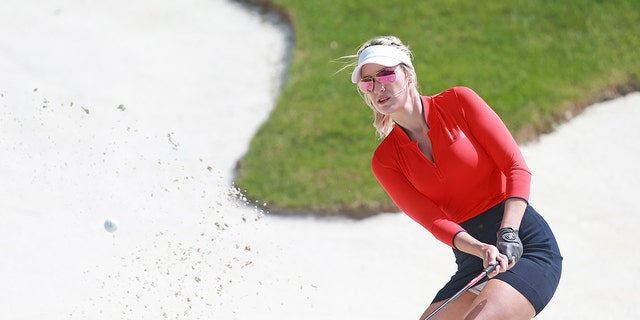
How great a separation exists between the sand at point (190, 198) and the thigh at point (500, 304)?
2.40 meters

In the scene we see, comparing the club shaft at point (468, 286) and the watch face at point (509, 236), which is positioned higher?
the watch face at point (509, 236)

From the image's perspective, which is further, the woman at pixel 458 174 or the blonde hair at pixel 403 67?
the blonde hair at pixel 403 67

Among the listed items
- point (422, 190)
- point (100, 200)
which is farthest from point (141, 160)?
point (422, 190)

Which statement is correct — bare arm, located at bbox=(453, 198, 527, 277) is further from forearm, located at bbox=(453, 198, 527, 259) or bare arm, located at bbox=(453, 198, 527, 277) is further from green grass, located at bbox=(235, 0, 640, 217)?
green grass, located at bbox=(235, 0, 640, 217)

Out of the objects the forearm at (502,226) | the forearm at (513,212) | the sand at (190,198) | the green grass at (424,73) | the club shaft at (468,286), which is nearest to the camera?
the club shaft at (468,286)

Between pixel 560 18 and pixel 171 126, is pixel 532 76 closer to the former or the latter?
pixel 560 18

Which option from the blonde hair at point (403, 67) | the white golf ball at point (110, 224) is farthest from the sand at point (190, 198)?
the blonde hair at point (403, 67)

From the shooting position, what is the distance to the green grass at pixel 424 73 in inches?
329

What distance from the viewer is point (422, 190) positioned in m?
4.71

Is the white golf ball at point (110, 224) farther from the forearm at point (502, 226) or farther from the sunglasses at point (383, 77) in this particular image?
the forearm at point (502, 226)

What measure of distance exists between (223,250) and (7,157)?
2137mm

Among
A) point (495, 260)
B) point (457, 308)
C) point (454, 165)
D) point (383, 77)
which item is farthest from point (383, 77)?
point (457, 308)

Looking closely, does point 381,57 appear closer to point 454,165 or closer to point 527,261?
point 454,165

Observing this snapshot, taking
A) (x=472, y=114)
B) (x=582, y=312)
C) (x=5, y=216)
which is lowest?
(x=5, y=216)
